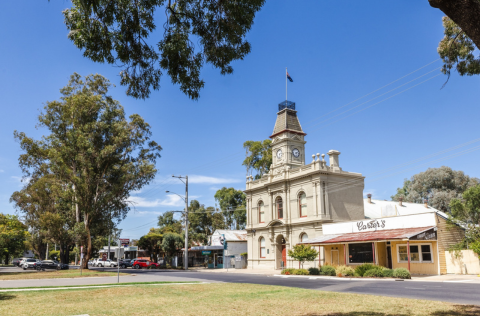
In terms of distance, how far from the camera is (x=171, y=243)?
5869 centimetres

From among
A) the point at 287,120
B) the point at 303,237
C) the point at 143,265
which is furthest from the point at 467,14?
the point at 143,265

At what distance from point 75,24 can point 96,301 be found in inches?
372

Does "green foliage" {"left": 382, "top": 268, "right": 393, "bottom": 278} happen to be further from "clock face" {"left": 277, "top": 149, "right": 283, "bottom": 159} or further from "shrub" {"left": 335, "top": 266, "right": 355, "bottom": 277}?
"clock face" {"left": 277, "top": 149, "right": 283, "bottom": 159}

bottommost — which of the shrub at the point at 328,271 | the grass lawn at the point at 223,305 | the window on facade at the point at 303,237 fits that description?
the shrub at the point at 328,271

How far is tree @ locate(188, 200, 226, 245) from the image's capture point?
2976 inches

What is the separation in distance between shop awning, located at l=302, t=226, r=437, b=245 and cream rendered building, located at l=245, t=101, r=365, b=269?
13.3 feet

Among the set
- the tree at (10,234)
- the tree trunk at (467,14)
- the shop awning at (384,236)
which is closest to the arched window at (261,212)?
the shop awning at (384,236)

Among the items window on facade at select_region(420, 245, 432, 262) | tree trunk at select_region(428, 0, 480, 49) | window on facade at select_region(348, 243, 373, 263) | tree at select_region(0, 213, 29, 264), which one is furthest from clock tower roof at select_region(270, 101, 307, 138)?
tree trunk at select_region(428, 0, 480, 49)

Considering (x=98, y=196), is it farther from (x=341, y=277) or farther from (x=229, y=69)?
(x=229, y=69)

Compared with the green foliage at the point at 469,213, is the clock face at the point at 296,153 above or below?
above

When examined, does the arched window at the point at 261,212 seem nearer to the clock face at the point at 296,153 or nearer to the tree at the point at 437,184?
the clock face at the point at 296,153

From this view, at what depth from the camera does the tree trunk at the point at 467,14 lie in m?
6.41

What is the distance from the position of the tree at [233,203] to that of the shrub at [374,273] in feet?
149

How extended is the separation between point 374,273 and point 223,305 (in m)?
17.3
